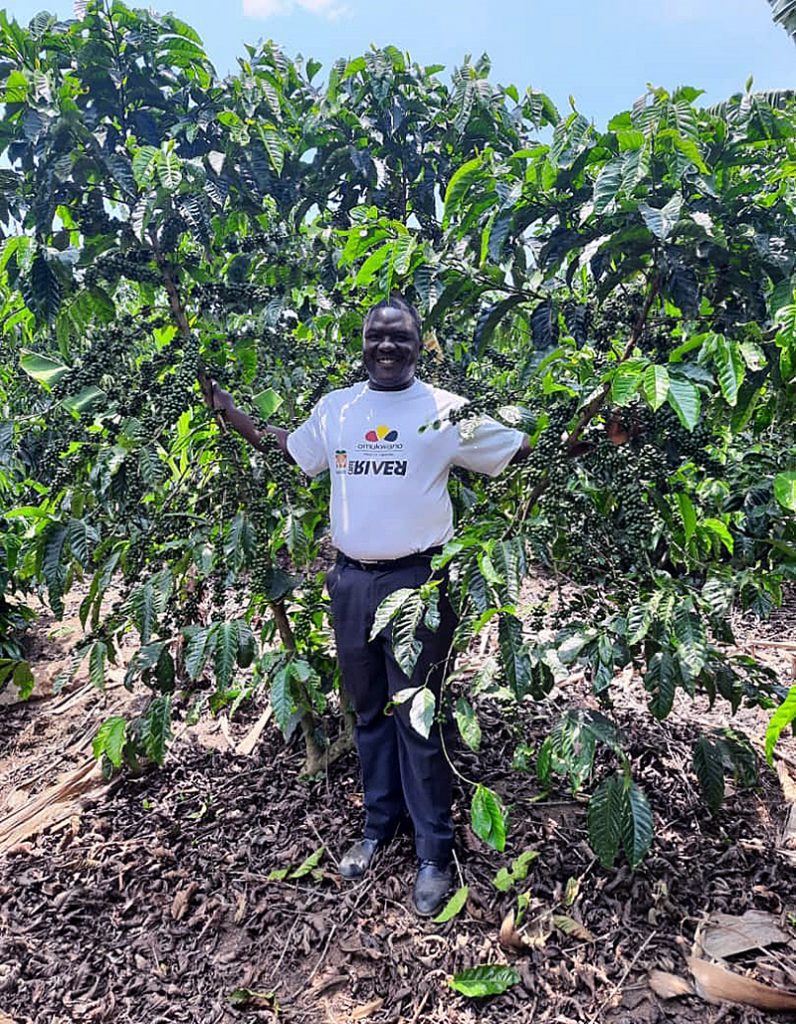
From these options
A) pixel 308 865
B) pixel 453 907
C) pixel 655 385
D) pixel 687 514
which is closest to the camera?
pixel 655 385

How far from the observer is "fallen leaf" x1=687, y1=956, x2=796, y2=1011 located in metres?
1.62

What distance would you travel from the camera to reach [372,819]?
2172 millimetres

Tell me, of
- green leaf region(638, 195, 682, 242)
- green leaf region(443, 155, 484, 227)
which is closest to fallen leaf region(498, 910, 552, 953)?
green leaf region(638, 195, 682, 242)

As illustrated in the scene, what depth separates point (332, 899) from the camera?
6.68 feet

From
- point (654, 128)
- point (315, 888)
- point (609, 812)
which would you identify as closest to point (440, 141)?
point (654, 128)

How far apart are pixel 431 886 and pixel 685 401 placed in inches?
56.0

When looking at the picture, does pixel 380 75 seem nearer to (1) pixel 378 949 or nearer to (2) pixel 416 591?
(2) pixel 416 591

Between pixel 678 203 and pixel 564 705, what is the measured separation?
194cm

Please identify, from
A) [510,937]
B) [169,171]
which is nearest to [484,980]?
[510,937]

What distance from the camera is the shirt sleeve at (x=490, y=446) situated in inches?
71.8

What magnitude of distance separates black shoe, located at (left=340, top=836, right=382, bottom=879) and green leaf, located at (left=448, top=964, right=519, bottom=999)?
1.39 feet

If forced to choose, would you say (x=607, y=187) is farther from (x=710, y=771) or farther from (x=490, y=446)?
(x=710, y=771)

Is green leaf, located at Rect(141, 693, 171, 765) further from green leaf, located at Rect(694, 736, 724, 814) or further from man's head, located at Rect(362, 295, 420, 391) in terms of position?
green leaf, located at Rect(694, 736, 724, 814)

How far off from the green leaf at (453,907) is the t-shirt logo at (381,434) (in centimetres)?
120
